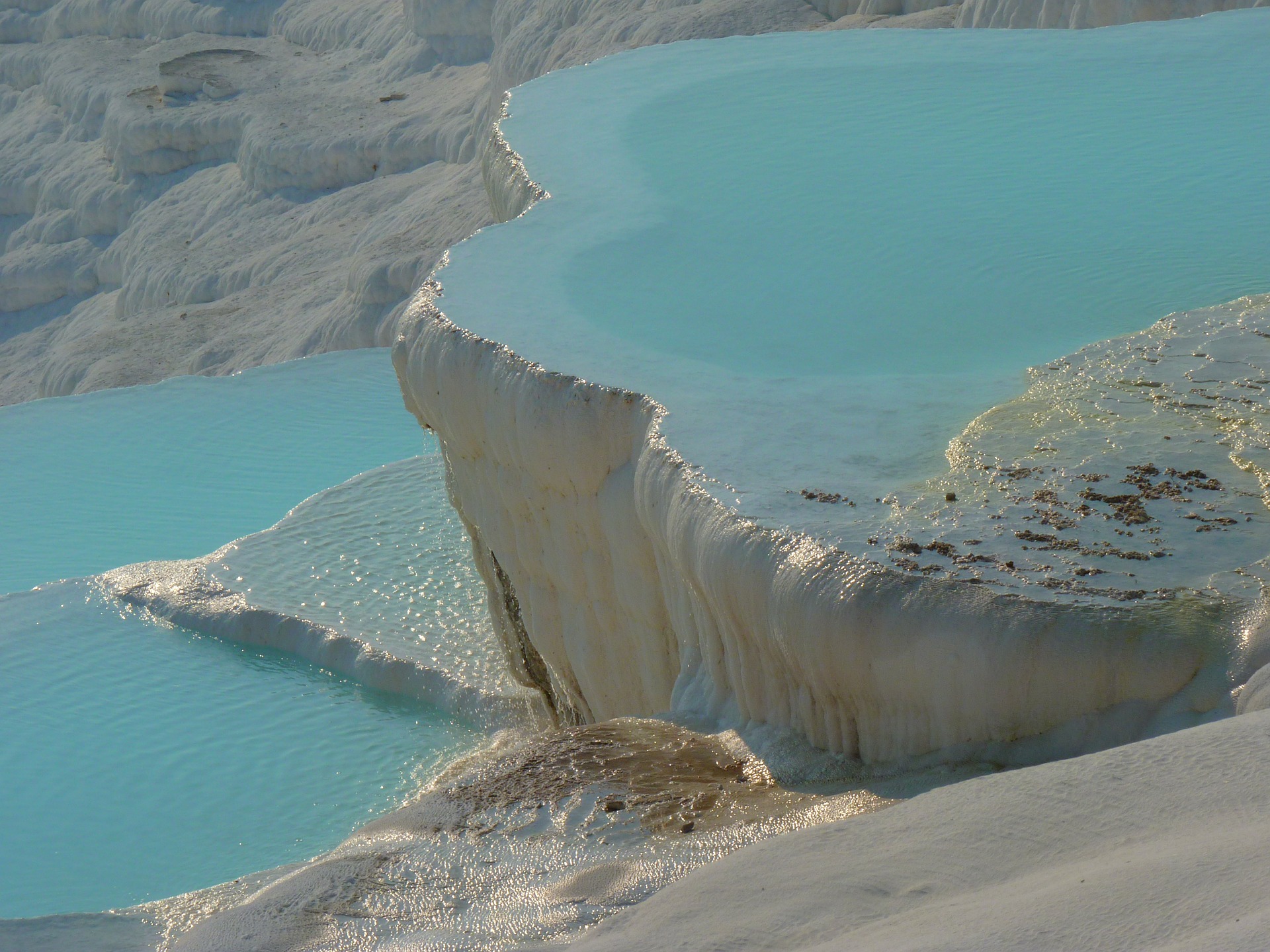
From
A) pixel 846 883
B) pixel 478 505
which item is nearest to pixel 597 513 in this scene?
pixel 478 505

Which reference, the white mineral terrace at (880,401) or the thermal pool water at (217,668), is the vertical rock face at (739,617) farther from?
the thermal pool water at (217,668)

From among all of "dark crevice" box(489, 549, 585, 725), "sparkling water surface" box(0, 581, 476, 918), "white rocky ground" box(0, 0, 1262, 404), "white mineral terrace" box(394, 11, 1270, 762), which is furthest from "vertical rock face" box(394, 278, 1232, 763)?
"white rocky ground" box(0, 0, 1262, 404)

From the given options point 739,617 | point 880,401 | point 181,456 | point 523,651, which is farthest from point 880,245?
point 181,456

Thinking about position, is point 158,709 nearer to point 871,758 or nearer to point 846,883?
point 871,758

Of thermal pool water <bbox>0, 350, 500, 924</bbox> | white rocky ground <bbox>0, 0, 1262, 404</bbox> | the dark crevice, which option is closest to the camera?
thermal pool water <bbox>0, 350, 500, 924</bbox>

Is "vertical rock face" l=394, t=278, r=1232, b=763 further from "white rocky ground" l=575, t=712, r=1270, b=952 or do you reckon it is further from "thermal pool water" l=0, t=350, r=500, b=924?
"thermal pool water" l=0, t=350, r=500, b=924

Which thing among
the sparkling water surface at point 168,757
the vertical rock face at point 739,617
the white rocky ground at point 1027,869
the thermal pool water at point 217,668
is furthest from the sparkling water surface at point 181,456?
the white rocky ground at point 1027,869

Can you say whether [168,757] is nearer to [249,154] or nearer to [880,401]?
[880,401]
